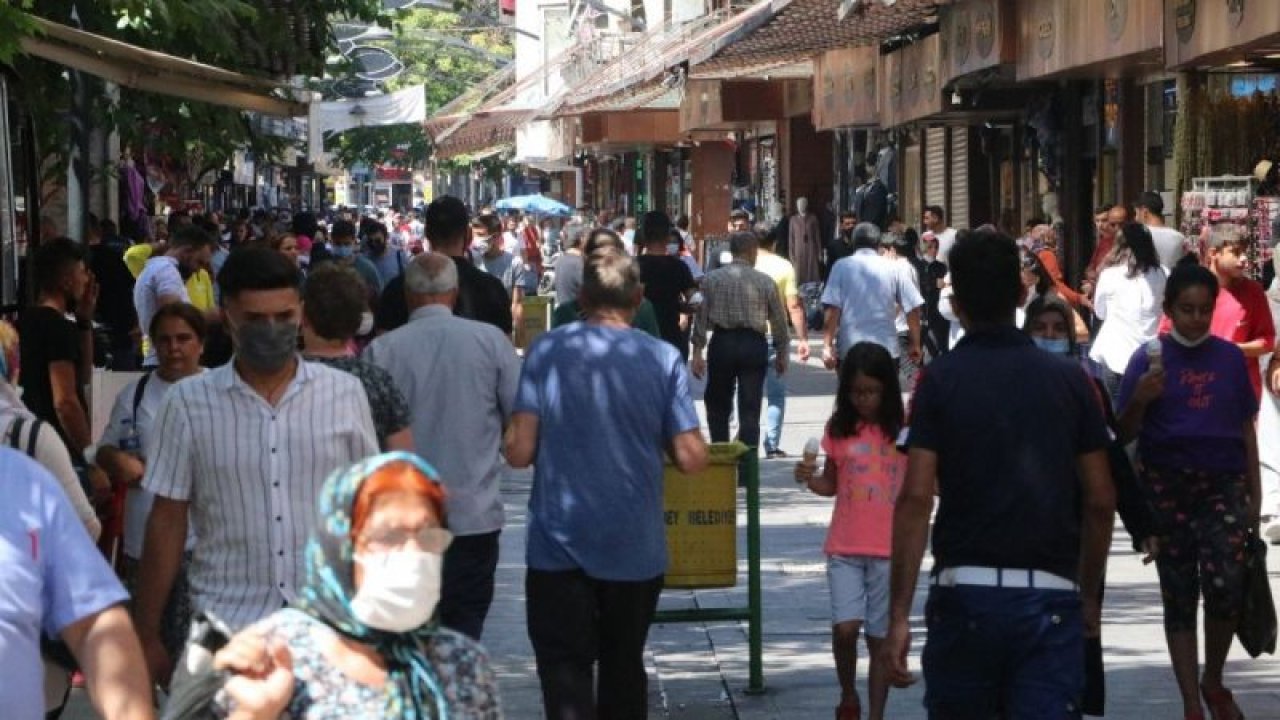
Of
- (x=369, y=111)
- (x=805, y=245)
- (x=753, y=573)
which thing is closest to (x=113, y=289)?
(x=753, y=573)

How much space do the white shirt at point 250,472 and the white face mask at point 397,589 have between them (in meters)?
2.06

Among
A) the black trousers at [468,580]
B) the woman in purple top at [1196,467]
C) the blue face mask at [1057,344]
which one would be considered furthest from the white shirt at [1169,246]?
the black trousers at [468,580]

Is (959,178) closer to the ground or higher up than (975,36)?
closer to the ground

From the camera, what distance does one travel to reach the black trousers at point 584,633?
7020 millimetres

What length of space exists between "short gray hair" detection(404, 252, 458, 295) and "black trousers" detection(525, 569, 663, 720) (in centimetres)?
123

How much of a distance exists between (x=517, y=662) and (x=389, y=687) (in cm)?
592

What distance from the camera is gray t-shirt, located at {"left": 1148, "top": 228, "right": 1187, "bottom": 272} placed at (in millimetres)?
15031

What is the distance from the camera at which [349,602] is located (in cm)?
383

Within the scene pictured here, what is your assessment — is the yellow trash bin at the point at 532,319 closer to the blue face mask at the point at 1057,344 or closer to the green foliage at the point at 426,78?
the blue face mask at the point at 1057,344

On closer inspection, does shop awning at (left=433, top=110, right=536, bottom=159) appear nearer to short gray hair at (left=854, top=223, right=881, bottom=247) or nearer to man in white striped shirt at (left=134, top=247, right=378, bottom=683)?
short gray hair at (left=854, top=223, right=881, bottom=247)

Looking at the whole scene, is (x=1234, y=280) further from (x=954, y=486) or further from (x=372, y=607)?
(x=372, y=607)

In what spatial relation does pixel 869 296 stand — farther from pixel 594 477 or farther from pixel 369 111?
pixel 369 111

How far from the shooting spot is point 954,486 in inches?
237

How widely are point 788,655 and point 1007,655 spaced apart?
13.5 feet
